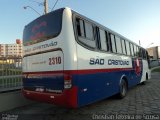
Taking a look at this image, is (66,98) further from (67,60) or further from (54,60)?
(54,60)

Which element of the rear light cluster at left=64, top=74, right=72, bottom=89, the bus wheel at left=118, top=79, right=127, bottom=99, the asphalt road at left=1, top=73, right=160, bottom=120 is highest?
the rear light cluster at left=64, top=74, right=72, bottom=89

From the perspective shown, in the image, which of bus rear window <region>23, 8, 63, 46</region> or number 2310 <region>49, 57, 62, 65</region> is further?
bus rear window <region>23, 8, 63, 46</region>

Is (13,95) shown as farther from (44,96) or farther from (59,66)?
(59,66)

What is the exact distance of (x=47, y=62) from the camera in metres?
6.49

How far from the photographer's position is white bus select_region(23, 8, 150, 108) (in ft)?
19.4

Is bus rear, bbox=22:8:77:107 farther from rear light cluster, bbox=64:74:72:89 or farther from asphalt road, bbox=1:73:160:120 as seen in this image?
asphalt road, bbox=1:73:160:120

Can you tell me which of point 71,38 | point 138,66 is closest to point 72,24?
point 71,38

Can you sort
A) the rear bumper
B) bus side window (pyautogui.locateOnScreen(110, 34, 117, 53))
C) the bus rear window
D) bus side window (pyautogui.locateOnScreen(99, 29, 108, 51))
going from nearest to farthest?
the rear bumper → the bus rear window → bus side window (pyautogui.locateOnScreen(99, 29, 108, 51)) → bus side window (pyautogui.locateOnScreen(110, 34, 117, 53))

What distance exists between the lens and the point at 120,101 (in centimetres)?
896

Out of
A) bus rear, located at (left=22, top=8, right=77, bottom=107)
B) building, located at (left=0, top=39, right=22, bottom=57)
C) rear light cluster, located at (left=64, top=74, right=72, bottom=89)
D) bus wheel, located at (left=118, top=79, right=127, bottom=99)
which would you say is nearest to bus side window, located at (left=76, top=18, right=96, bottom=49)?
bus rear, located at (left=22, top=8, right=77, bottom=107)

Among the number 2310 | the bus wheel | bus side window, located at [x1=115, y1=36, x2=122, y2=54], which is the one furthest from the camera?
bus side window, located at [x1=115, y1=36, x2=122, y2=54]

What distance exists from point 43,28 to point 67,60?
1614 mm

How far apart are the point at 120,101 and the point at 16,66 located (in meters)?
4.48

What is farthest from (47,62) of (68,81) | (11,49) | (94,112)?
(11,49)
